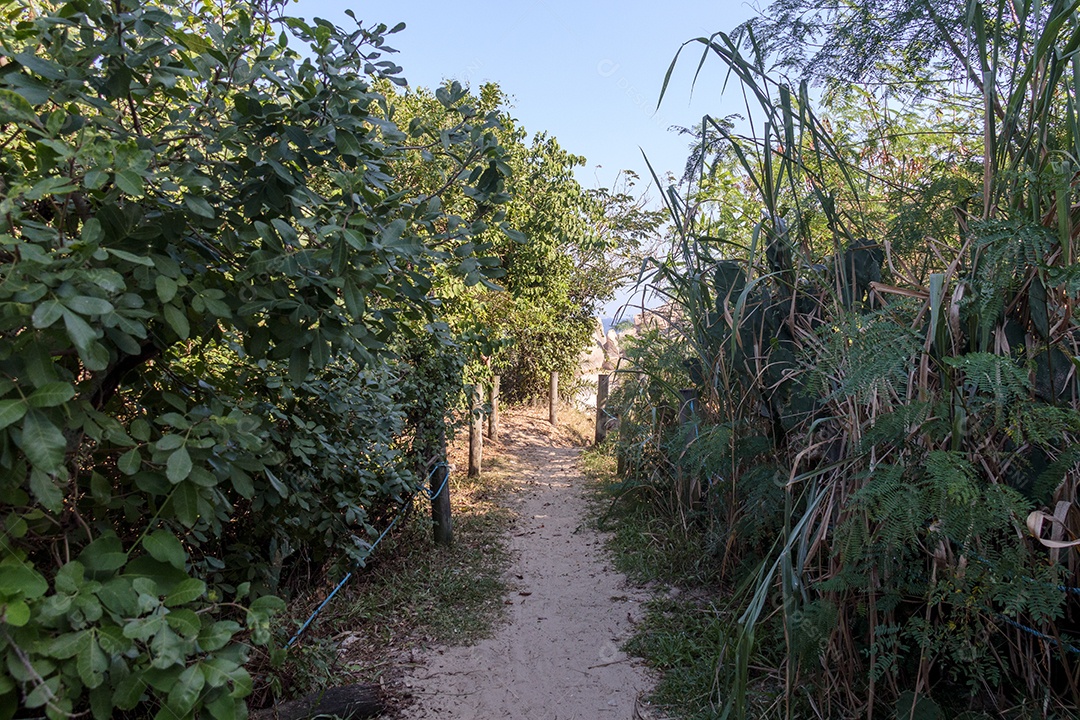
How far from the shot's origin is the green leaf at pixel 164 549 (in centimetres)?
145

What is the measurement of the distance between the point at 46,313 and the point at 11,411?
0.68 feet

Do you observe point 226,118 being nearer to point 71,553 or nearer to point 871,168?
point 71,553

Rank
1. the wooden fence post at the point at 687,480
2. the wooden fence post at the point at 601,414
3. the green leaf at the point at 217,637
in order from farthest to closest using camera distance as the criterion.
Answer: the wooden fence post at the point at 601,414, the wooden fence post at the point at 687,480, the green leaf at the point at 217,637

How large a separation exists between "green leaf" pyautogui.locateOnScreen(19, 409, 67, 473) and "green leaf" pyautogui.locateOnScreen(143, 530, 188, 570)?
26 centimetres

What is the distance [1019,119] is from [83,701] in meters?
3.15

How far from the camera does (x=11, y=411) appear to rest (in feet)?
4.03

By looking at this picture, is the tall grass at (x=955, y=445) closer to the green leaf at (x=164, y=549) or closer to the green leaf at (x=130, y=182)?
the green leaf at (x=164, y=549)

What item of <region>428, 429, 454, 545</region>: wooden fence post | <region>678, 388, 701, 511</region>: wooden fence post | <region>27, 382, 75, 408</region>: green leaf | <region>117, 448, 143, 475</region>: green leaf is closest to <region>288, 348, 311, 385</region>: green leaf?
<region>117, 448, 143, 475</region>: green leaf

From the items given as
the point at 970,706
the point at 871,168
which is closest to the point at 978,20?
the point at 871,168

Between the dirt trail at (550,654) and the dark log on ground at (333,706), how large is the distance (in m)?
0.16

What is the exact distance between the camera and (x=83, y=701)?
193cm

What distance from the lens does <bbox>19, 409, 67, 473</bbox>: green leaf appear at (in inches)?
49.3

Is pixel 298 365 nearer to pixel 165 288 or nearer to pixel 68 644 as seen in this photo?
pixel 165 288

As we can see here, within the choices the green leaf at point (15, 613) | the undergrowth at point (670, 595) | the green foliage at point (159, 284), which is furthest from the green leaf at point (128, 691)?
the undergrowth at point (670, 595)
